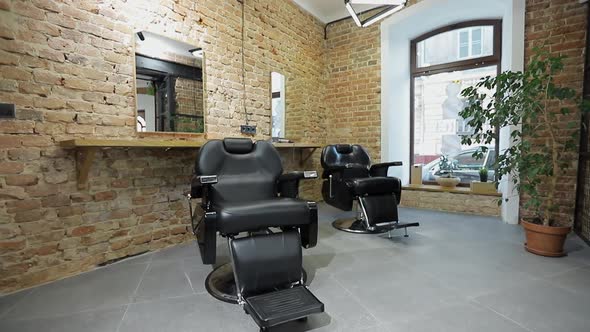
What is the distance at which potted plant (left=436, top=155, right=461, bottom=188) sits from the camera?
4434 millimetres

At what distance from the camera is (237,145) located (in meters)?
2.33

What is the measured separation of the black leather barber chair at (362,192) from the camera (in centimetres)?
310

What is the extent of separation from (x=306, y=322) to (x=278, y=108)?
313 centimetres

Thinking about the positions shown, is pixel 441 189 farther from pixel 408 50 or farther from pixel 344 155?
pixel 408 50

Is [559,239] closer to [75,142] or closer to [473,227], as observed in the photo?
[473,227]

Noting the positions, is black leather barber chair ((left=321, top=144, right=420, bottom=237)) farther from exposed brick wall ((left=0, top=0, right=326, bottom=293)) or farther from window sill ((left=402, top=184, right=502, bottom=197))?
exposed brick wall ((left=0, top=0, right=326, bottom=293))

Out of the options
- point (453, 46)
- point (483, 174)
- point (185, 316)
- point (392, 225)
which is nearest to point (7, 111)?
point (185, 316)

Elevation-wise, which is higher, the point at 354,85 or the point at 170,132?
the point at 354,85

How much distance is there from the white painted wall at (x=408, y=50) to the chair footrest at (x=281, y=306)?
10.7 feet

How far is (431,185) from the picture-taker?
15.5 ft

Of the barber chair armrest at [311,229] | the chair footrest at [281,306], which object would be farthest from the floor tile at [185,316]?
the barber chair armrest at [311,229]

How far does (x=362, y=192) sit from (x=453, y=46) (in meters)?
3.22

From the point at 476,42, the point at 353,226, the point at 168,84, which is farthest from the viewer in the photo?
the point at 476,42

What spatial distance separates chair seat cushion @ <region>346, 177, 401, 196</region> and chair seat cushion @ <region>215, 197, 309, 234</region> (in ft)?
4.45
